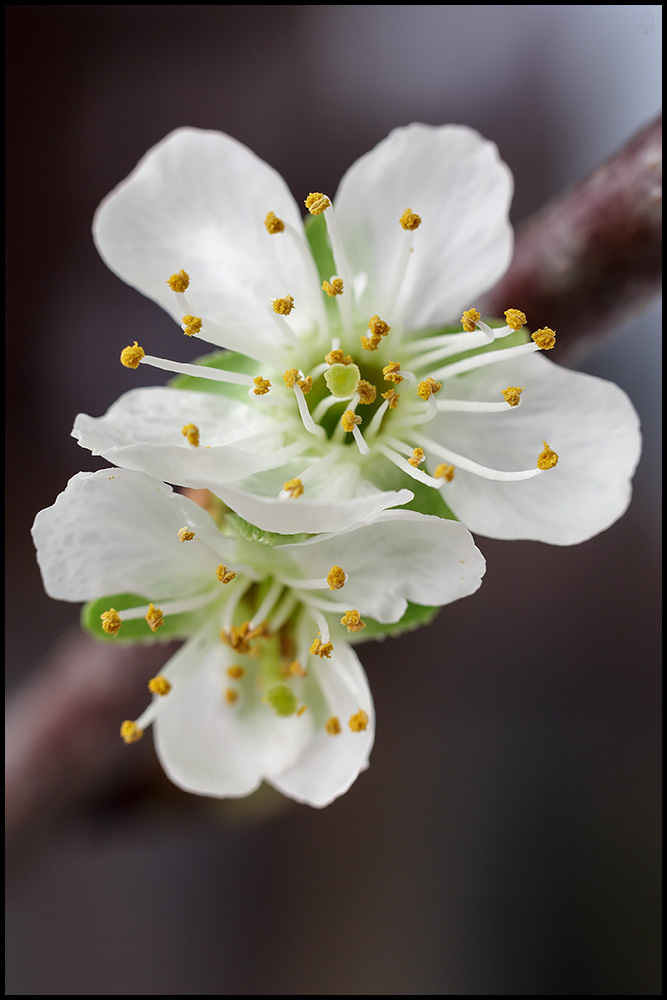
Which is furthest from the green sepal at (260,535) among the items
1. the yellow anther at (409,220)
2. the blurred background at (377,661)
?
the blurred background at (377,661)

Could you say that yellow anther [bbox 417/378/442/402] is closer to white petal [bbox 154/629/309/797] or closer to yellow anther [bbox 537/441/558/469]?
yellow anther [bbox 537/441/558/469]

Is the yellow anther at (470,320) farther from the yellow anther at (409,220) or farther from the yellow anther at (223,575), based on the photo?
the yellow anther at (223,575)

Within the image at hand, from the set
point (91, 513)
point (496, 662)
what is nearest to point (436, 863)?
point (496, 662)

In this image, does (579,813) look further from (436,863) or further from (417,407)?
(417,407)

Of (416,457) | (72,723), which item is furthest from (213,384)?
(72,723)

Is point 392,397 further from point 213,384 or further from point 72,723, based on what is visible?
point 72,723

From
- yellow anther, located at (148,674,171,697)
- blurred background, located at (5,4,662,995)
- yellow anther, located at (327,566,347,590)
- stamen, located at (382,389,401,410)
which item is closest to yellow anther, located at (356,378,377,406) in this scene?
stamen, located at (382,389,401,410)
